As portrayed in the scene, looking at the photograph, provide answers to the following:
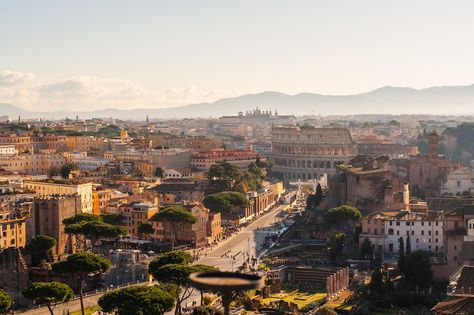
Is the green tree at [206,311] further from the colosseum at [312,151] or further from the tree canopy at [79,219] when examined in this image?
the colosseum at [312,151]

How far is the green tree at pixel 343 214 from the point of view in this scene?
240 feet

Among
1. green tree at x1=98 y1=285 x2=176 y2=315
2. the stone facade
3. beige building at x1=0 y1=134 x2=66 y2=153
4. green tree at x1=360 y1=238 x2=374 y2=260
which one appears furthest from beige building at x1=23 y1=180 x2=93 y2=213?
beige building at x1=0 y1=134 x2=66 y2=153

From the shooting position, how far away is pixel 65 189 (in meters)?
78.8

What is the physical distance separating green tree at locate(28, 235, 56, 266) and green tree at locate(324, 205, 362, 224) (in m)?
24.3

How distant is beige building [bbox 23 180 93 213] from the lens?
7788 centimetres

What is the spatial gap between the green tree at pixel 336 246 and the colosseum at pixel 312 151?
2622 inches

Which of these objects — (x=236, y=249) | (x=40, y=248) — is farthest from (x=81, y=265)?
(x=236, y=249)

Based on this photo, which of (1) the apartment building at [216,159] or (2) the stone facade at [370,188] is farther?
(1) the apartment building at [216,159]

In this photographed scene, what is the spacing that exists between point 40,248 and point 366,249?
24548 millimetres

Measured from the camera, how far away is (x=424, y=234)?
216 feet

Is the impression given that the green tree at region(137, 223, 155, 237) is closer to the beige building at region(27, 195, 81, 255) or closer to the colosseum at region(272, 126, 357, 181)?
the beige building at region(27, 195, 81, 255)

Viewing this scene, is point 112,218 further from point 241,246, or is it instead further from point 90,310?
point 90,310

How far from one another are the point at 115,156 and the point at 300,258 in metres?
60.6

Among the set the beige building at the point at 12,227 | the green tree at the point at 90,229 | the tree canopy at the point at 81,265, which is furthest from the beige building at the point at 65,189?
the tree canopy at the point at 81,265
